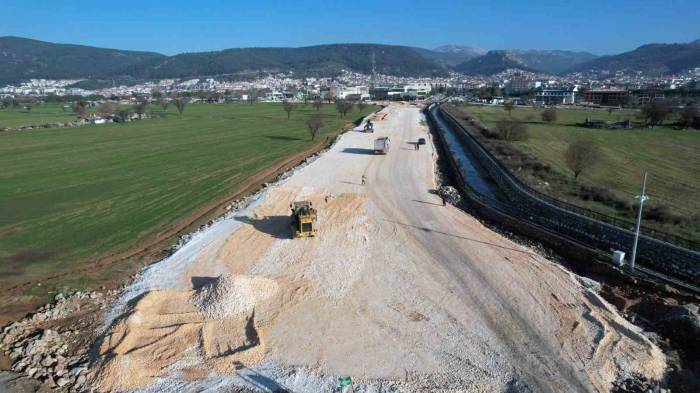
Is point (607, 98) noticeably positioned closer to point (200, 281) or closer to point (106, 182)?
point (106, 182)

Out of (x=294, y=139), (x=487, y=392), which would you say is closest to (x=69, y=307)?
(x=487, y=392)

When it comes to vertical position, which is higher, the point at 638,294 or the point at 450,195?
the point at 450,195

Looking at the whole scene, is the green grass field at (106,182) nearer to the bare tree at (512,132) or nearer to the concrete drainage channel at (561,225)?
the concrete drainage channel at (561,225)

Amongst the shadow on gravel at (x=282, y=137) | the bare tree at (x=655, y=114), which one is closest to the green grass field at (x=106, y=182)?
the shadow on gravel at (x=282, y=137)

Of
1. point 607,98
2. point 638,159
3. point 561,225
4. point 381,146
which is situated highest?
point 607,98

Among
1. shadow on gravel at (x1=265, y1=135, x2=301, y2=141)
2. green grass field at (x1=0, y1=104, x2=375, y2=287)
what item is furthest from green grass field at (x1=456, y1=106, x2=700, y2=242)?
shadow on gravel at (x1=265, y1=135, x2=301, y2=141)

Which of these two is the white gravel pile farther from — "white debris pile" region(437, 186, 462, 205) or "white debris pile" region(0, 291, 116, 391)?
"white debris pile" region(437, 186, 462, 205)

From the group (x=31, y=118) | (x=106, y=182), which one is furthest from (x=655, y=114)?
(x=31, y=118)
